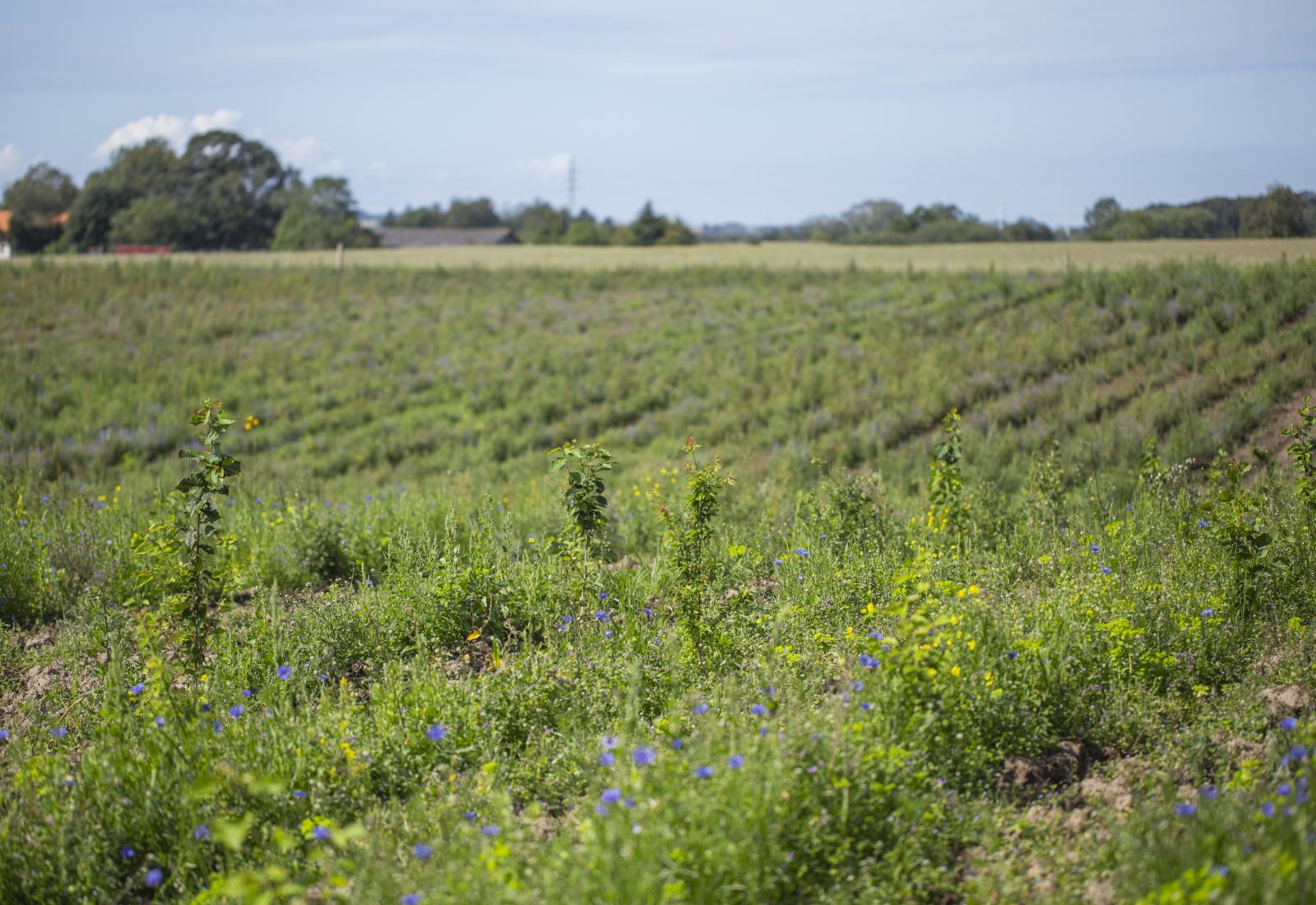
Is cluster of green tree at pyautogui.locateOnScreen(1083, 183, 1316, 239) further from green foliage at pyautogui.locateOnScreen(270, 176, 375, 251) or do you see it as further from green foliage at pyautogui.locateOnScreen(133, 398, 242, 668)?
green foliage at pyautogui.locateOnScreen(270, 176, 375, 251)

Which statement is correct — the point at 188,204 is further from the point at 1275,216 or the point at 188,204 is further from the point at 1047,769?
the point at 1047,769

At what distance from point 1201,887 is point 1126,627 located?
5.96ft

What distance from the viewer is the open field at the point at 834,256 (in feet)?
61.0

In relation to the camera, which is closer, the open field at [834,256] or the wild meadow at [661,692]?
the wild meadow at [661,692]

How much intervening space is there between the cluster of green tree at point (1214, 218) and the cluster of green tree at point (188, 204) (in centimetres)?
5182

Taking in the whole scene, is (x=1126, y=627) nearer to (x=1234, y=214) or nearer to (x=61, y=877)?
(x=61, y=877)

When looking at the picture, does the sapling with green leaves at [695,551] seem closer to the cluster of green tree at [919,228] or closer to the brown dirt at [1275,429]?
the brown dirt at [1275,429]

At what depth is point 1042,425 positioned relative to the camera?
46.6 feet

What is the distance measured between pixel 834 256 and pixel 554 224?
127ft

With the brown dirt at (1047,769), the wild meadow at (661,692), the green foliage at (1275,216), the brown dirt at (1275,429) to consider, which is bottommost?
the brown dirt at (1047,769)

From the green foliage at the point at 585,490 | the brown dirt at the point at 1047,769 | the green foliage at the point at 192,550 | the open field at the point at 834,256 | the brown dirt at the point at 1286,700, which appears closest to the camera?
the brown dirt at the point at 1047,769

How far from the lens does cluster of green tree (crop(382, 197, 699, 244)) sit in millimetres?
49281

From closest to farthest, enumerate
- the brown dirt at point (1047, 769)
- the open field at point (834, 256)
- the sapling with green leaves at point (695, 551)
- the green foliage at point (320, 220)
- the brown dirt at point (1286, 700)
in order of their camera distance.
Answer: the brown dirt at point (1047, 769) < the brown dirt at point (1286, 700) < the sapling with green leaves at point (695, 551) < the open field at point (834, 256) < the green foliage at point (320, 220)

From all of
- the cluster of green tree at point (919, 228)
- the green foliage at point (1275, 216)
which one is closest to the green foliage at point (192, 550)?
the green foliage at point (1275, 216)
